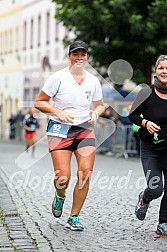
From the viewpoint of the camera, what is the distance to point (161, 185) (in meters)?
8.05

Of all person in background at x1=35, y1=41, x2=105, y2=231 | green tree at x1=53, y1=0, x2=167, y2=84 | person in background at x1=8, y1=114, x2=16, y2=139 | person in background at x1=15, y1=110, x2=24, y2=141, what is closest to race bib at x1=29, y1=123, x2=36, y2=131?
green tree at x1=53, y1=0, x2=167, y2=84

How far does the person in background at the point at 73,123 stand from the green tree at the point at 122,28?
15958mm

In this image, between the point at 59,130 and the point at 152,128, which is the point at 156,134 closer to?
the point at 152,128

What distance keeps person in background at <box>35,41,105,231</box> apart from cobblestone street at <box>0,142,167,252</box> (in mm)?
402

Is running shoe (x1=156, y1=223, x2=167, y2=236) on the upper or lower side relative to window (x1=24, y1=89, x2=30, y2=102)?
upper

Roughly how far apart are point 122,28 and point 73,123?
1781 centimetres

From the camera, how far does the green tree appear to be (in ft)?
81.7

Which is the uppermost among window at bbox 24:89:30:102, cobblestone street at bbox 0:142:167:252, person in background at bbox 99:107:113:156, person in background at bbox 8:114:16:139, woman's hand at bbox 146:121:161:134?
woman's hand at bbox 146:121:161:134

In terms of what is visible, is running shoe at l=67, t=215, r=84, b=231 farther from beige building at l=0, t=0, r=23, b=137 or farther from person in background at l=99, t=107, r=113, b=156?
beige building at l=0, t=0, r=23, b=137

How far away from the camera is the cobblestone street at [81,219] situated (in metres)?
7.47

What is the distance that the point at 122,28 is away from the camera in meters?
25.9

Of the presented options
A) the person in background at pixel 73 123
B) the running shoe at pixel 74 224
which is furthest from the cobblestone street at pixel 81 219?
the person in background at pixel 73 123

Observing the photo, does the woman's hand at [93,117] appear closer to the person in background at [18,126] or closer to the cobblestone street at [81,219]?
the cobblestone street at [81,219]

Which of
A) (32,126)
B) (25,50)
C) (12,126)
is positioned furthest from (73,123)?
(25,50)
